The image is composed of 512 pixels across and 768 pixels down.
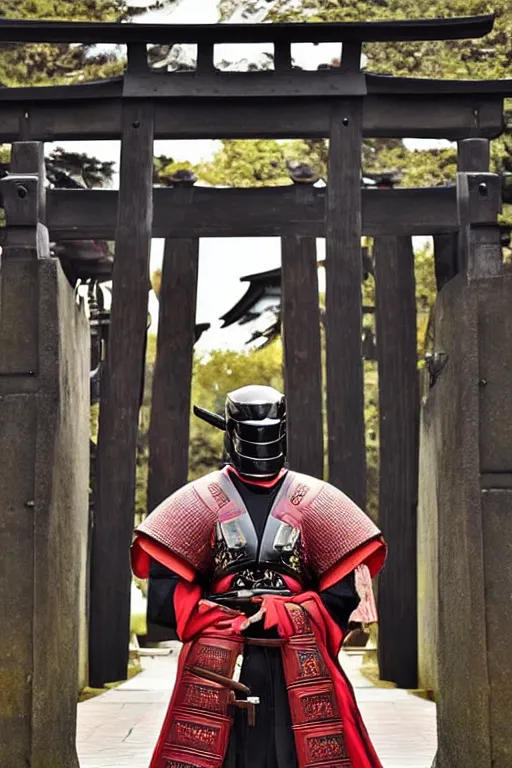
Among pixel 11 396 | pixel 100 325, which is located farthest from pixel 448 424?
pixel 100 325

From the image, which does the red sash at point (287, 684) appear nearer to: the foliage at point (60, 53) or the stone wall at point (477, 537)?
the stone wall at point (477, 537)

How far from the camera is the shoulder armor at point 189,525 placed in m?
A: 5.19

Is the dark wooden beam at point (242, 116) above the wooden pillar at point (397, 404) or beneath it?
above

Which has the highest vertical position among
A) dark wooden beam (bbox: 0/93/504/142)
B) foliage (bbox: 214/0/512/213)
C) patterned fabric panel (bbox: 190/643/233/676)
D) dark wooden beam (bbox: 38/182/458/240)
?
foliage (bbox: 214/0/512/213)

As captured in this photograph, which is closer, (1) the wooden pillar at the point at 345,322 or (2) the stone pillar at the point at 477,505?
(2) the stone pillar at the point at 477,505

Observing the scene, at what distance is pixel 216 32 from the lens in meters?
8.50

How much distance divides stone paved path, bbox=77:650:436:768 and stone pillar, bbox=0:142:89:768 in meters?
1.41

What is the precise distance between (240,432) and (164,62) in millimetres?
13855

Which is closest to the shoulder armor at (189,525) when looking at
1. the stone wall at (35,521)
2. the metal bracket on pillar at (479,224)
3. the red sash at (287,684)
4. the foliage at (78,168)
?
the red sash at (287,684)

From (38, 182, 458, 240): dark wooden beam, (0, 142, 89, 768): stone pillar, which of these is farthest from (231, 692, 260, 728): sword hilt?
(38, 182, 458, 240): dark wooden beam

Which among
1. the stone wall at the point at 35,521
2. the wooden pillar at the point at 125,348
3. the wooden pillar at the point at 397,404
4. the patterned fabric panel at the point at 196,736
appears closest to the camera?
the patterned fabric panel at the point at 196,736

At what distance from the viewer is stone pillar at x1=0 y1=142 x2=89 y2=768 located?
5965mm

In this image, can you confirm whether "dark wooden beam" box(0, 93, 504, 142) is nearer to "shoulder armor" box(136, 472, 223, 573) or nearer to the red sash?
"shoulder armor" box(136, 472, 223, 573)

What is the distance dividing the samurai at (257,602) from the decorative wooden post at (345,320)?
8.50 feet
